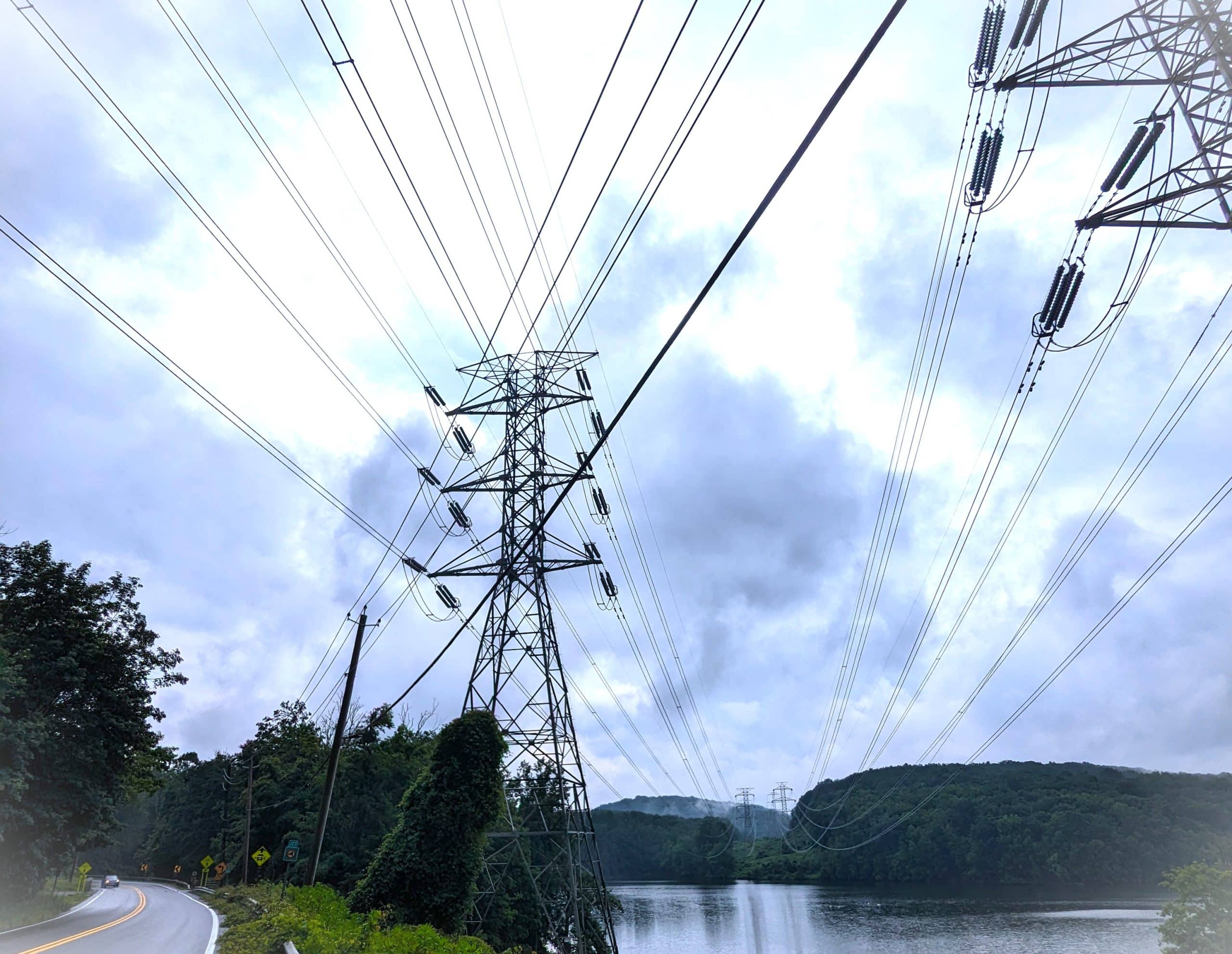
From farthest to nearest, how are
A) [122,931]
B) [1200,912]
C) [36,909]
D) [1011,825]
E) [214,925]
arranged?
[1011,825]
[1200,912]
[36,909]
[214,925]
[122,931]

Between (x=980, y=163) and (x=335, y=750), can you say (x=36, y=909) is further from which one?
(x=980, y=163)

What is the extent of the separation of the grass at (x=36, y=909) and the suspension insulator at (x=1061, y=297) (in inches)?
1264

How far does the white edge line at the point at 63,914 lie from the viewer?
2423 centimetres

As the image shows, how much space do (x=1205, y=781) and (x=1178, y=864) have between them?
1122 centimetres

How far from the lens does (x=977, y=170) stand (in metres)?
10.4

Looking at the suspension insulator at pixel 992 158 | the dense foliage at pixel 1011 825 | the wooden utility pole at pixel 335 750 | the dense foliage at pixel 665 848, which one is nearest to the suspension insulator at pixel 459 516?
the wooden utility pole at pixel 335 750

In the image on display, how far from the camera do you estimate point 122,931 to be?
24.1 meters

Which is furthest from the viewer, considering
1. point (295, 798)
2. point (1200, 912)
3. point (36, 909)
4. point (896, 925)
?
point (896, 925)

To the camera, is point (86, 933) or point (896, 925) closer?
point (86, 933)

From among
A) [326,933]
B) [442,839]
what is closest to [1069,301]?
[326,933]

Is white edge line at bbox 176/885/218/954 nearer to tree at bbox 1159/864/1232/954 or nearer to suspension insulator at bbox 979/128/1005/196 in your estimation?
suspension insulator at bbox 979/128/1005/196

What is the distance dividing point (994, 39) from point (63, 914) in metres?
41.0

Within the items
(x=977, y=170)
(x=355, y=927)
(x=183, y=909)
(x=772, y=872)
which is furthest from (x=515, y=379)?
(x=772, y=872)

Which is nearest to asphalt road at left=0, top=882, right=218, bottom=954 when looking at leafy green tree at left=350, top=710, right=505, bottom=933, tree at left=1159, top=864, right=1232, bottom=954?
leafy green tree at left=350, top=710, right=505, bottom=933
